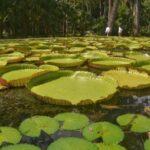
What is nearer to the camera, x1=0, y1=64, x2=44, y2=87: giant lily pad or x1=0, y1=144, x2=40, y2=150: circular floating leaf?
x1=0, y1=144, x2=40, y2=150: circular floating leaf

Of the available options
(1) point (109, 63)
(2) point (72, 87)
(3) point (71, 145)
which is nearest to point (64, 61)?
(1) point (109, 63)

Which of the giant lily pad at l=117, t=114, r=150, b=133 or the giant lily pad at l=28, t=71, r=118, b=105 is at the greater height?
the giant lily pad at l=28, t=71, r=118, b=105

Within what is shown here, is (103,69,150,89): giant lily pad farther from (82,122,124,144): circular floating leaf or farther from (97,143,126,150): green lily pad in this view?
(97,143,126,150): green lily pad

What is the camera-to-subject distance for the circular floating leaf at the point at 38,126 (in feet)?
5.22

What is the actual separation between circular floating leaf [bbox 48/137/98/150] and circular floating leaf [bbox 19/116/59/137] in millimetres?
164

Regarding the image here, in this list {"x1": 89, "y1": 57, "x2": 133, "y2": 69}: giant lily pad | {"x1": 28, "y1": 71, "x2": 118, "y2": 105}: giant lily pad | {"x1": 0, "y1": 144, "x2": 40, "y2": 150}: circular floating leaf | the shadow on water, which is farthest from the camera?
{"x1": 89, "y1": 57, "x2": 133, "y2": 69}: giant lily pad

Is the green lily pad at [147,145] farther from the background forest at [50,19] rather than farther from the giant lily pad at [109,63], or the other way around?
the background forest at [50,19]

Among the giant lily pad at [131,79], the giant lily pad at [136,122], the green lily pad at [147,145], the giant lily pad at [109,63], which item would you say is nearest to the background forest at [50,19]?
the giant lily pad at [109,63]

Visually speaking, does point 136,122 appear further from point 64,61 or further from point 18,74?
point 64,61

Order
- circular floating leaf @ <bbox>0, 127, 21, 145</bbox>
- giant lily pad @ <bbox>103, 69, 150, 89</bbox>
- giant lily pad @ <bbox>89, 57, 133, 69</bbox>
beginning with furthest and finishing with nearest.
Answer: giant lily pad @ <bbox>89, 57, 133, 69</bbox> < giant lily pad @ <bbox>103, 69, 150, 89</bbox> < circular floating leaf @ <bbox>0, 127, 21, 145</bbox>

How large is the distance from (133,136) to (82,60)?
197 cm

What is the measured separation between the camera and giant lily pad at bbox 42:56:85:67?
3.37 m

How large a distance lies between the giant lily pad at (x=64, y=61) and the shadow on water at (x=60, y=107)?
3.39ft

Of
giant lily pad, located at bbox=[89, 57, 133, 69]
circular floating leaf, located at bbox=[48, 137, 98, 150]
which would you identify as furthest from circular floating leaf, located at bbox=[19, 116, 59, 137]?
giant lily pad, located at bbox=[89, 57, 133, 69]
